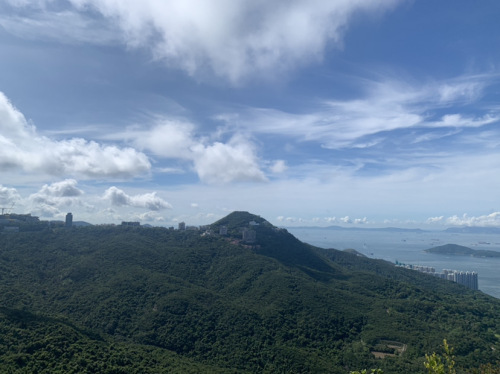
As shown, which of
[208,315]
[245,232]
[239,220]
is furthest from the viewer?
[239,220]

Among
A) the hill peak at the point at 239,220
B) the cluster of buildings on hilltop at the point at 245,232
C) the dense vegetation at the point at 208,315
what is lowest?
the dense vegetation at the point at 208,315

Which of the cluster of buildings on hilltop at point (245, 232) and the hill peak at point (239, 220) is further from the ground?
the hill peak at point (239, 220)

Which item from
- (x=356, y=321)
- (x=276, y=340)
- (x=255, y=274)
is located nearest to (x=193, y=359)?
(x=276, y=340)

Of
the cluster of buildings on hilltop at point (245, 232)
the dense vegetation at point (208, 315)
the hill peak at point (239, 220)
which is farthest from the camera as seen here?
the hill peak at point (239, 220)

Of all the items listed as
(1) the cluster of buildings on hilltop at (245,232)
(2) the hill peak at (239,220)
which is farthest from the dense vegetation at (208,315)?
(2) the hill peak at (239,220)

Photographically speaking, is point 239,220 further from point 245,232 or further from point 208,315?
point 208,315

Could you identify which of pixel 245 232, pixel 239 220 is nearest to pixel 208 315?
pixel 245 232

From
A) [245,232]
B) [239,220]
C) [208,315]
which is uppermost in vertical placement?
[239,220]

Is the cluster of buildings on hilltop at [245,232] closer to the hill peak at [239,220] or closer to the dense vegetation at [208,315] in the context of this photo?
the hill peak at [239,220]

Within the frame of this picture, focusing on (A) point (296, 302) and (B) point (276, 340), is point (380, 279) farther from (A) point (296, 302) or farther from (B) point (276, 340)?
(B) point (276, 340)
